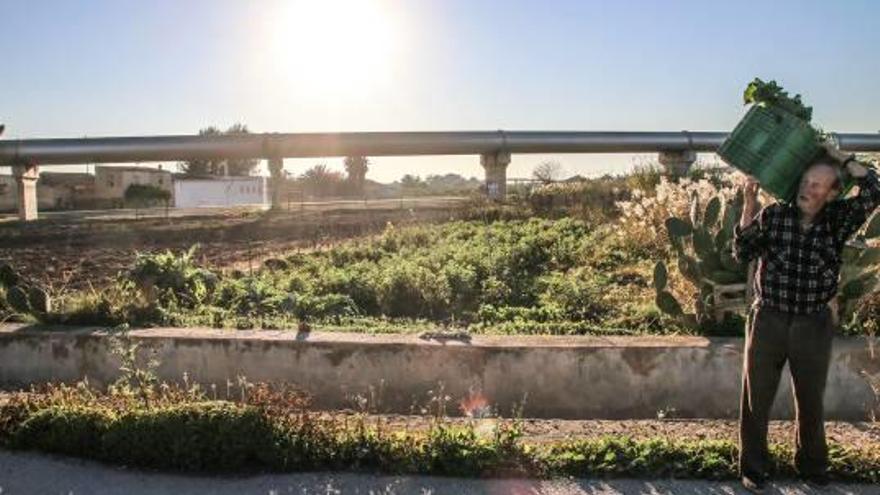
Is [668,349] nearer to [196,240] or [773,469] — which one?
[773,469]

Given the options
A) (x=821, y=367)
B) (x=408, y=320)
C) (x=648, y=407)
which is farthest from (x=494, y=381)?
(x=821, y=367)

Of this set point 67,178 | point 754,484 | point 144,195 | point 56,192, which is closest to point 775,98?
point 754,484

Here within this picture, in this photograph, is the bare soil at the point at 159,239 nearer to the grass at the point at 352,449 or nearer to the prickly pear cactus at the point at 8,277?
the prickly pear cactus at the point at 8,277

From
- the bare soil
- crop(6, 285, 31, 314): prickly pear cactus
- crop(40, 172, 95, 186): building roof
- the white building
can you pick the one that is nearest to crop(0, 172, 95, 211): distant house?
crop(40, 172, 95, 186): building roof

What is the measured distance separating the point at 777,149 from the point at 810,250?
545mm

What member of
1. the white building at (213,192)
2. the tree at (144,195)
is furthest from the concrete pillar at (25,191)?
the white building at (213,192)

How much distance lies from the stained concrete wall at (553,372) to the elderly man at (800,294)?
166 cm

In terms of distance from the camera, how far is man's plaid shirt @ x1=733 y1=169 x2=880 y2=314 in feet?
13.6

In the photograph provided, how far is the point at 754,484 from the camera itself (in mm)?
4336

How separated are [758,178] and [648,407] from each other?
2391 mm

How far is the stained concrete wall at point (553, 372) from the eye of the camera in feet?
19.9

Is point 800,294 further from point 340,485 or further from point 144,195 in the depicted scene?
point 144,195

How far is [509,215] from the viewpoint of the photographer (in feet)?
55.9

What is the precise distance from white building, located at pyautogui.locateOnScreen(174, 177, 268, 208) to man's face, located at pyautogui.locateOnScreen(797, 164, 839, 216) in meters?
45.1
